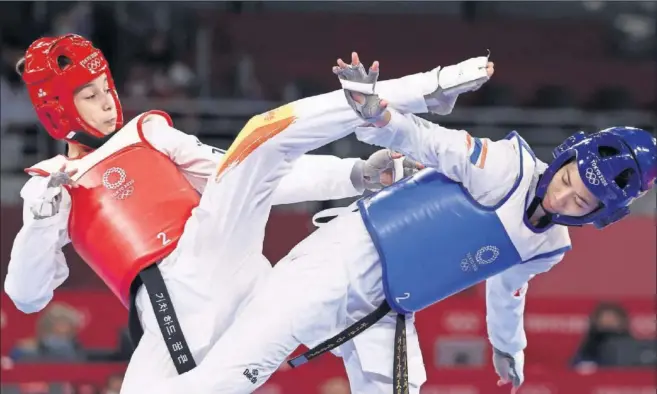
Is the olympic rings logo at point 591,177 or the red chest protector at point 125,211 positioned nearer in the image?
the olympic rings logo at point 591,177

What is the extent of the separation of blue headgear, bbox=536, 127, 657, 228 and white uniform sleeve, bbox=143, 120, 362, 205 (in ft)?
3.08

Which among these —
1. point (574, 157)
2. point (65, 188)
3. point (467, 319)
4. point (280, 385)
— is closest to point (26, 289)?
point (65, 188)

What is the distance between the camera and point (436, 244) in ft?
14.0

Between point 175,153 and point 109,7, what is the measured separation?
5780 millimetres

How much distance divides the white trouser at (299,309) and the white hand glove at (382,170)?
0.32 metres

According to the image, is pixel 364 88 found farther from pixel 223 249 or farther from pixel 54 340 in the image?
pixel 54 340

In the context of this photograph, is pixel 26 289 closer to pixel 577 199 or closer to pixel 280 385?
pixel 577 199

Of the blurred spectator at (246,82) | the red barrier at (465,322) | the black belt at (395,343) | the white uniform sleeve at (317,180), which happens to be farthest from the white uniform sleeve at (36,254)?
the blurred spectator at (246,82)

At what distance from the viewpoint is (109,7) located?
1022 centimetres

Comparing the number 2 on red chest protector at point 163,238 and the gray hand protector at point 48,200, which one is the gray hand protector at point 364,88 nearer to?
the number 2 on red chest protector at point 163,238

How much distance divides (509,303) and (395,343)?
62 cm

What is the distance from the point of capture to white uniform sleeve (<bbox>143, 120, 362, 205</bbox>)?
4.77 m

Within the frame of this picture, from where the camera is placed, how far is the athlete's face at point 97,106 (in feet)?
15.8

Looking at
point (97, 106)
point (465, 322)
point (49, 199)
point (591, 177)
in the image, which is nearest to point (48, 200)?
point (49, 199)
